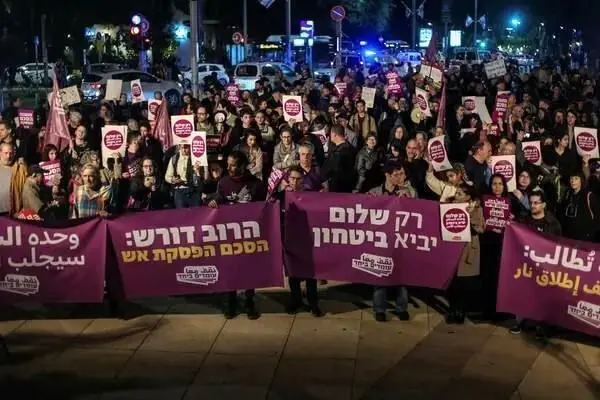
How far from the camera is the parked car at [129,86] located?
31.2m

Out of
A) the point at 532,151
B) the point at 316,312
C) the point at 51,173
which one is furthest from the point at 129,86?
the point at 316,312

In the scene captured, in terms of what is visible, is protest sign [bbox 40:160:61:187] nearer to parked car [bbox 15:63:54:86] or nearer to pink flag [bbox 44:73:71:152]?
pink flag [bbox 44:73:71:152]

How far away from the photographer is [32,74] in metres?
46.4

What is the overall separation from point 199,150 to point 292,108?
150 inches

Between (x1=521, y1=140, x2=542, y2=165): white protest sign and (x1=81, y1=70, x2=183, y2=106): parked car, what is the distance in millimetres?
20860

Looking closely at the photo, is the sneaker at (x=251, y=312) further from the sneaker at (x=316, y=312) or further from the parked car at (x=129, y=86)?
the parked car at (x=129, y=86)

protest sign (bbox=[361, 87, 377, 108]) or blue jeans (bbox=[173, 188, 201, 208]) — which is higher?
protest sign (bbox=[361, 87, 377, 108])

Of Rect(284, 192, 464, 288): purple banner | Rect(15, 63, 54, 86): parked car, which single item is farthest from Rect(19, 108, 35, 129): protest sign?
Rect(15, 63, 54, 86): parked car

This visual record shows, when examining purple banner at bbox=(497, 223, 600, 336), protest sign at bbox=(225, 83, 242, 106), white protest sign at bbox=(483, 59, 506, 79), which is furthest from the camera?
white protest sign at bbox=(483, 59, 506, 79)

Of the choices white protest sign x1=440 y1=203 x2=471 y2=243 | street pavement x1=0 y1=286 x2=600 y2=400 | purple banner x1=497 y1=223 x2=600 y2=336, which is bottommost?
street pavement x1=0 y1=286 x2=600 y2=400

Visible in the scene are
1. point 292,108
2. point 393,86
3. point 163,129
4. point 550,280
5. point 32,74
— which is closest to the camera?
point 550,280

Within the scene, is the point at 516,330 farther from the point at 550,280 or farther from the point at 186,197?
the point at 186,197

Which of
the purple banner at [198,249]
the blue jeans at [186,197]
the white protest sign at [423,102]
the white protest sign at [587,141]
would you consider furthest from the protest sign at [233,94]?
the purple banner at [198,249]

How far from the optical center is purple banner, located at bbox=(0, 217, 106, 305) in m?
8.24
